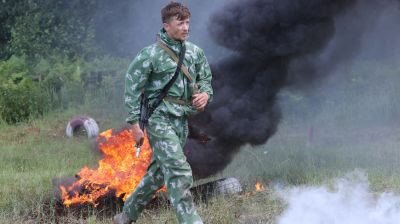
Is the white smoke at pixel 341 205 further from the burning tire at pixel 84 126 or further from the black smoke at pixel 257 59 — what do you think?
the burning tire at pixel 84 126

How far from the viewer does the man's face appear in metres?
5.24

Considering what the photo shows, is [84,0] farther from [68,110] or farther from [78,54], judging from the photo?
[68,110]

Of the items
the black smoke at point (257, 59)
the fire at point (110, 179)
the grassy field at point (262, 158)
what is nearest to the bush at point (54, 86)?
the grassy field at point (262, 158)

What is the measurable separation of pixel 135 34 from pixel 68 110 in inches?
156

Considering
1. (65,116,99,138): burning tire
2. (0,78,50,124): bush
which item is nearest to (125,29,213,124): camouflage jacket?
(65,116,99,138): burning tire

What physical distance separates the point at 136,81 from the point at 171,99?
331 millimetres

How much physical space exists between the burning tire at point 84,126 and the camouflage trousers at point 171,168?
550 cm

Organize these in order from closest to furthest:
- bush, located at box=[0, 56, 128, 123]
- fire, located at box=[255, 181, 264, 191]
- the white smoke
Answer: the white smoke, fire, located at box=[255, 181, 264, 191], bush, located at box=[0, 56, 128, 123]

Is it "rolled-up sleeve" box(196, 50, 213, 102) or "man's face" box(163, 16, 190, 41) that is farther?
"rolled-up sleeve" box(196, 50, 213, 102)

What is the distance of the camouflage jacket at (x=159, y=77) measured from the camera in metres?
5.23

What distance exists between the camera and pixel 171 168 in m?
5.20

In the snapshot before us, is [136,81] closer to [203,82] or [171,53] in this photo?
[171,53]

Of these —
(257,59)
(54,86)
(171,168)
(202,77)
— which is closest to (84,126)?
(54,86)

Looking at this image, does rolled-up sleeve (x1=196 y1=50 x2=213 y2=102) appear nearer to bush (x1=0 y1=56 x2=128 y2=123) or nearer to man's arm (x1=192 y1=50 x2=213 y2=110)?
man's arm (x1=192 y1=50 x2=213 y2=110)
